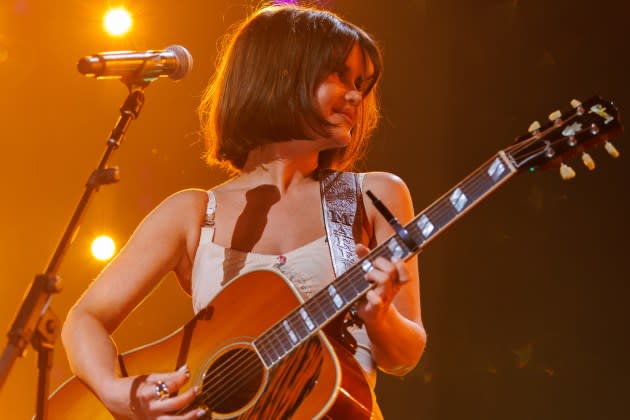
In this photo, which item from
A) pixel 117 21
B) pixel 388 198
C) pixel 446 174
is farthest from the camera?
pixel 117 21

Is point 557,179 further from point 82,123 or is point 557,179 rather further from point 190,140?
point 82,123

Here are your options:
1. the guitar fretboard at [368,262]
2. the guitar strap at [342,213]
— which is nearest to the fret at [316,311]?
the guitar fretboard at [368,262]

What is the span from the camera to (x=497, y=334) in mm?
3510

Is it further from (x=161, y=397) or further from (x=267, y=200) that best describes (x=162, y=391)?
(x=267, y=200)

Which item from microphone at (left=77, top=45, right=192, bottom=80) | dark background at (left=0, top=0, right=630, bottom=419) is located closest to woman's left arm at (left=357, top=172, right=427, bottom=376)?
microphone at (left=77, top=45, right=192, bottom=80)

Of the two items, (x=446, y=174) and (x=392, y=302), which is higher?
(x=446, y=174)

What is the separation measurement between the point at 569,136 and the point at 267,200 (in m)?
0.95

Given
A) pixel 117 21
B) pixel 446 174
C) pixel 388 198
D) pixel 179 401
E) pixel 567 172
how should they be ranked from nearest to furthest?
1. pixel 567 172
2. pixel 179 401
3. pixel 388 198
4. pixel 446 174
5. pixel 117 21

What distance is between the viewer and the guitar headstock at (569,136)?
1.81m

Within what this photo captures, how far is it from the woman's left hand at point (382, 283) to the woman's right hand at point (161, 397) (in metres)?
0.49

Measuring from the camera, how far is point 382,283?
1850 millimetres

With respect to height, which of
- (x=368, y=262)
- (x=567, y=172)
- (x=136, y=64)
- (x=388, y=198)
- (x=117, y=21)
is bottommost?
(x=567, y=172)

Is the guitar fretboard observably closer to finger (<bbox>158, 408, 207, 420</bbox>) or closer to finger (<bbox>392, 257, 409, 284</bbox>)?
finger (<bbox>392, 257, 409, 284</bbox>)

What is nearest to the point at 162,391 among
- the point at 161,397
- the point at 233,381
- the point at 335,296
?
the point at 161,397
